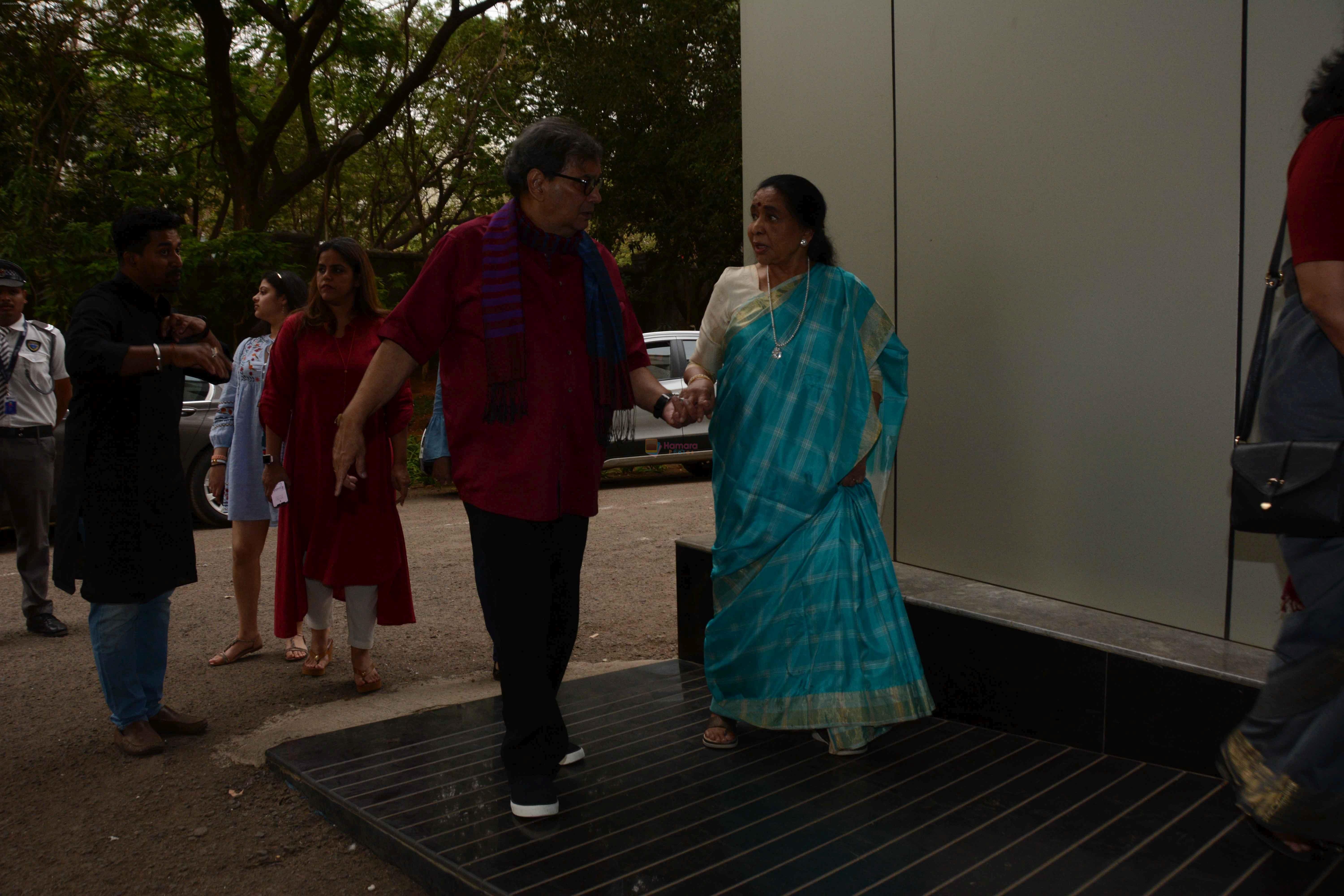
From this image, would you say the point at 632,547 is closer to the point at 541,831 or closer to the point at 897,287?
the point at 897,287

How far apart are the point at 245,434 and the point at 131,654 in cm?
161

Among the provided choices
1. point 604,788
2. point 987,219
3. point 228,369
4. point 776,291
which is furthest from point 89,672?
point 987,219

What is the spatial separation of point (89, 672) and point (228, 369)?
200 centimetres

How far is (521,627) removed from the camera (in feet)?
10.3

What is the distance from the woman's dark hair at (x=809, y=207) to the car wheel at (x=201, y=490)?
273 inches

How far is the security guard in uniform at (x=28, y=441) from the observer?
6.02m

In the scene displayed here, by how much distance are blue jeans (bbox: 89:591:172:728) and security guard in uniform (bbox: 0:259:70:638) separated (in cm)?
236

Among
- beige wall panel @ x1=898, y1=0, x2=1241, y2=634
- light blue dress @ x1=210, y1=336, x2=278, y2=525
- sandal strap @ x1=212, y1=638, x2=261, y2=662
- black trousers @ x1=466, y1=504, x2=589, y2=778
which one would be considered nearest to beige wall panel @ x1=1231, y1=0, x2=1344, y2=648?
beige wall panel @ x1=898, y1=0, x2=1241, y2=634

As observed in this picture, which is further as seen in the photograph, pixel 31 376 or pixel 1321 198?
pixel 31 376

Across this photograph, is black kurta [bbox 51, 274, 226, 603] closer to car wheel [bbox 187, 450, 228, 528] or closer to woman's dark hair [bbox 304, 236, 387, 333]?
woman's dark hair [bbox 304, 236, 387, 333]

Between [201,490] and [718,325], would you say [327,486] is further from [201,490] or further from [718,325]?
[201,490]

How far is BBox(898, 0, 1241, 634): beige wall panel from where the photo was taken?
3.31m

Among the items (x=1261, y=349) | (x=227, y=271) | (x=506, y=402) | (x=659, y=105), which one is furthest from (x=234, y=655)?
(x=659, y=105)

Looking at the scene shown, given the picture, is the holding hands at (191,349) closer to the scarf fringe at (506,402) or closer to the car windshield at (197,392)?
the scarf fringe at (506,402)
